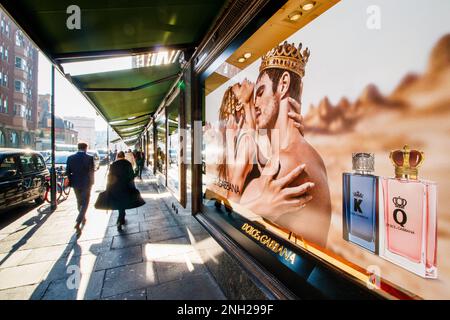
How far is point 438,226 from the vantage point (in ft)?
3.68

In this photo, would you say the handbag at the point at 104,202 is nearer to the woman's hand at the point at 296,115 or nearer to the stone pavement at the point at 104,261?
the stone pavement at the point at 104,261

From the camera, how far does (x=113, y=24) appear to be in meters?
3.06

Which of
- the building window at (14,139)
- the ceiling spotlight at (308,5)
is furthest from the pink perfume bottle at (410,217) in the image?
the building window at (14,139)

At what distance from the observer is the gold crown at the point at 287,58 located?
6.47 feet

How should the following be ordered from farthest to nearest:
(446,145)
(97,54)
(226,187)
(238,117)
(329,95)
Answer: (97,54)
(226,187)
(238,117)
(329,95)
(446,145)

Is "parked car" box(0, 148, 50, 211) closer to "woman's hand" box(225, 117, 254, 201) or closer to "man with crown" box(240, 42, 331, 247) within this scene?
"woman's hand" box(225, 117, 254, 201)

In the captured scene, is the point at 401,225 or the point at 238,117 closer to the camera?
the point at 401,225

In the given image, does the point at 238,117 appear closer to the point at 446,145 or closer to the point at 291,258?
the point at 291,258

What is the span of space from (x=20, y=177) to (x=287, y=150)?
7.68m

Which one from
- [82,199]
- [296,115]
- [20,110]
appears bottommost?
[82,199]

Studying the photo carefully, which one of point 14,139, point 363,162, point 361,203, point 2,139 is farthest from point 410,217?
point 14,139

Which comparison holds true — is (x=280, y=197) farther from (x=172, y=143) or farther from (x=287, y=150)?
(x=172, y=143)

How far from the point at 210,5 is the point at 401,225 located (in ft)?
10.1

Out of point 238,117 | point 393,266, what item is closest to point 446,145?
point 393,266
